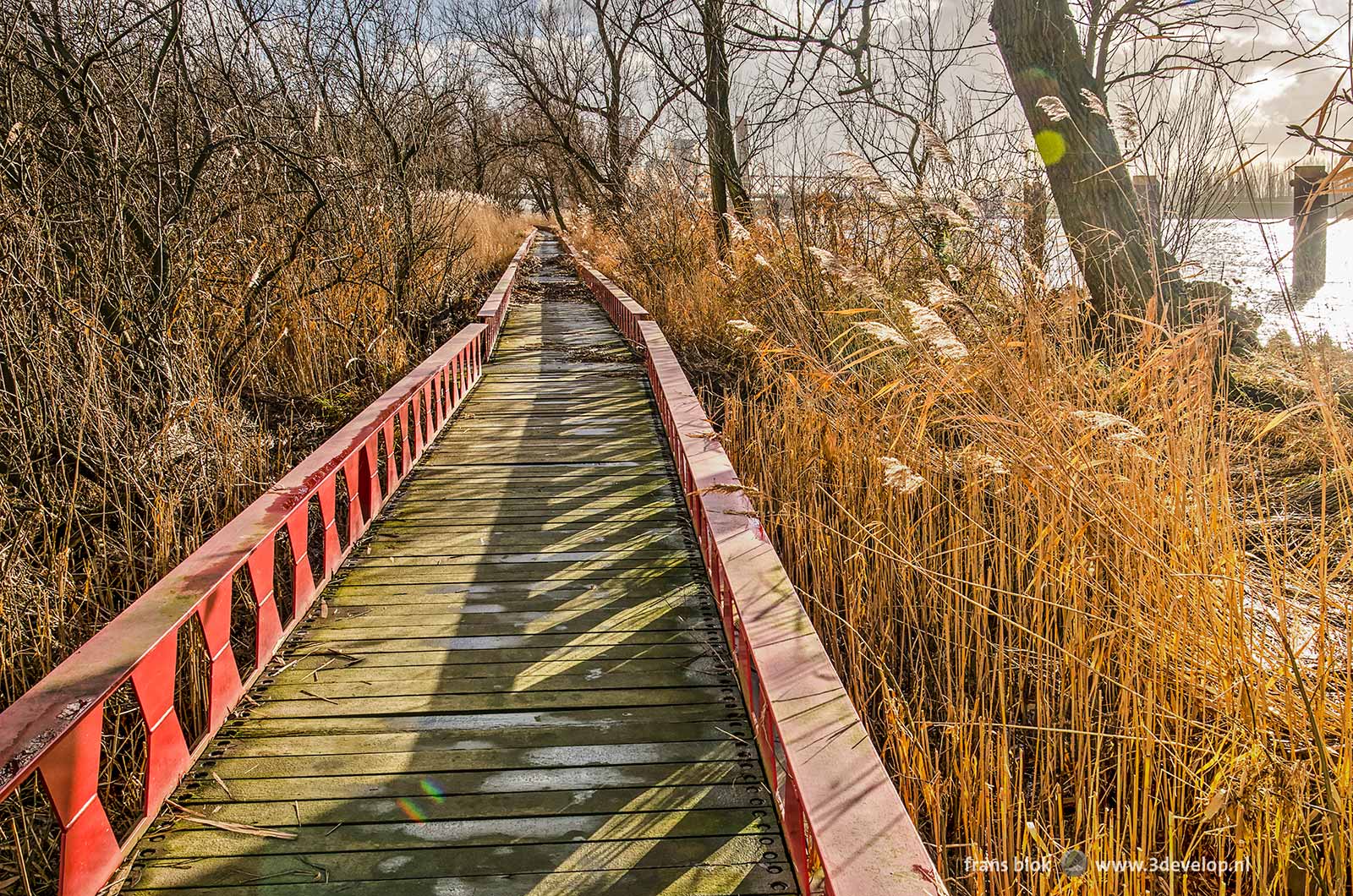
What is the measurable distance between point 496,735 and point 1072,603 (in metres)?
1.56

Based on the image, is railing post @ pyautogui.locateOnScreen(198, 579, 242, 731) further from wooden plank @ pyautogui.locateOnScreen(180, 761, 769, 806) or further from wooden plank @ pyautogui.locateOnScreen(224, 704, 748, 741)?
wooden plank @ pyautogui.locateOnScreen(180, 761, 769, 806)

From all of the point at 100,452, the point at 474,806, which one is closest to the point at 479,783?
the point at 474,806

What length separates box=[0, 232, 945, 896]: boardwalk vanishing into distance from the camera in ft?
6.66

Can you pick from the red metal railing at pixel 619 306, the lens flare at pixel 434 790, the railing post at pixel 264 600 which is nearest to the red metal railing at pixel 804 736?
the lens flare at pixel 434 790

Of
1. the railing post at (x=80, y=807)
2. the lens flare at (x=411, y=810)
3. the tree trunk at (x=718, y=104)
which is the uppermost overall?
the tree trunk at (x=718, y=104)

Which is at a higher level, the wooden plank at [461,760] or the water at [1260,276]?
the water at [1260,276]

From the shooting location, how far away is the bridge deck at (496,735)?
2.15 metres

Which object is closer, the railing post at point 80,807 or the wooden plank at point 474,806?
the railing post at point 80,807

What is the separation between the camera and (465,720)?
2758 mm

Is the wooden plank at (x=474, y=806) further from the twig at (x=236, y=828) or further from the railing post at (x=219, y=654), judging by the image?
the railing post at (x=219, y=654)

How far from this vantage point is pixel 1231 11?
23.8 ft

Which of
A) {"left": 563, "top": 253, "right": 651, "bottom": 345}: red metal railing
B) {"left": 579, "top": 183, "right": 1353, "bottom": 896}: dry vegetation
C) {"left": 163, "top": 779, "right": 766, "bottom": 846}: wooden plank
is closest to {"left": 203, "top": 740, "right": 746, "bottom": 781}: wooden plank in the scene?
{"left": 163, "top": 779, "right": 766, "bottom": 846}: wooden plank

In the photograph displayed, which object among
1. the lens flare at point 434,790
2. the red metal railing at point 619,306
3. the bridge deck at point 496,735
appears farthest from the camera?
the red metal railing at point 619,306

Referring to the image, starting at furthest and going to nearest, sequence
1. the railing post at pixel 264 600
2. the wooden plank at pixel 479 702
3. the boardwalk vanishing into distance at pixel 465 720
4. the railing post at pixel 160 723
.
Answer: the railing post at pixel 264 600 < the wooden plank at pixel 479 702 < the railing post at pixel 160 723 < the boardwalk vanishing into distance at pixel 465 720
